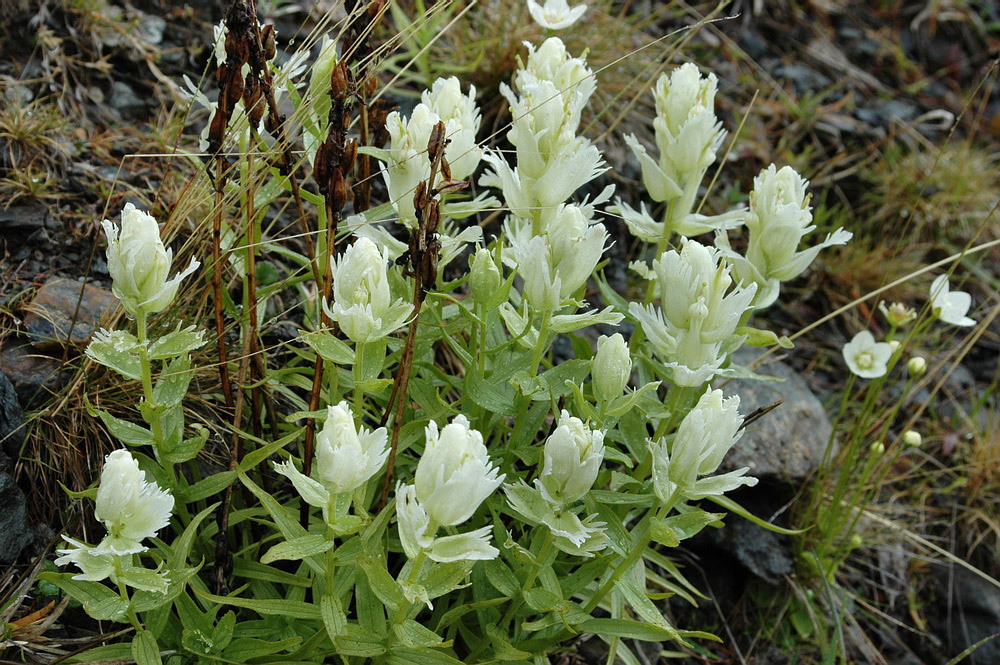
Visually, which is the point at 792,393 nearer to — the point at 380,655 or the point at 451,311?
the point at 451,311

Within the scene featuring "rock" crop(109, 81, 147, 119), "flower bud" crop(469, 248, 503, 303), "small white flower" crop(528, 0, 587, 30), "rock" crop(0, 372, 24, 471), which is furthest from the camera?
"rock" crop(109, 81, 147, 119)

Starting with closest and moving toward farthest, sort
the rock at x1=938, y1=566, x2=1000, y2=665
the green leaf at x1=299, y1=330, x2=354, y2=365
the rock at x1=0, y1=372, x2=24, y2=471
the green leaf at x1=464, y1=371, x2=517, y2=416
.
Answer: the green leaf at x1=299, y1=330, x2=354, y2=365 < the green leaf at x1=464, y1=371, x2=517, y2=416 < the rock at x1=0, y1=372, x2=24, y2=471 < the rock at x1=938, y1=566, x2=1000, y2=665

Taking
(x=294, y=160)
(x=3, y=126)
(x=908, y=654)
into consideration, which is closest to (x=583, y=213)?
(x=294, y=160)

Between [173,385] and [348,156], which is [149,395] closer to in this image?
[173,385]

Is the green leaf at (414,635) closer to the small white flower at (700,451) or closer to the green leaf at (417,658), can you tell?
the green leaf at (417,658)

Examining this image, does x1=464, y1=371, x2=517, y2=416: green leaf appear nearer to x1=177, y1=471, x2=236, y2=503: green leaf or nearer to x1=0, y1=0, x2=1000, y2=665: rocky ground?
x1=177, y1=471, x2=236, y2=503: green leaf

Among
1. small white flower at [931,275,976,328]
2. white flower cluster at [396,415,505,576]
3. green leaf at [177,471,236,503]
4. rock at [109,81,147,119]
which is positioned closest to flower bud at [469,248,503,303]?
white flower cluster at [396,415,505,576]

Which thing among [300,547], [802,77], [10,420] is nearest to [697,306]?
[300,547]
